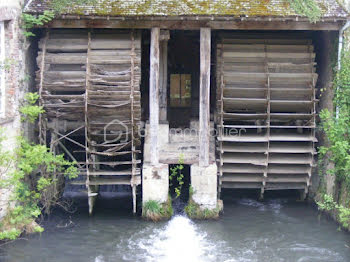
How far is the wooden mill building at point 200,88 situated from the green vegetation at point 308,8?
5.3 inches

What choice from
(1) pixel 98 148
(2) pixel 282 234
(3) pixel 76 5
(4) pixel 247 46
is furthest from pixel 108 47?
(2) pixel 282 234

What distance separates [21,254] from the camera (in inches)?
308

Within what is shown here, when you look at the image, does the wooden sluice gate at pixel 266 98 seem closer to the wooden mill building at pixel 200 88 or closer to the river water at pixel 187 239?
the wooden mill building at pixel 200 88

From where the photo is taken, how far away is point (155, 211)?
9406 millimetres

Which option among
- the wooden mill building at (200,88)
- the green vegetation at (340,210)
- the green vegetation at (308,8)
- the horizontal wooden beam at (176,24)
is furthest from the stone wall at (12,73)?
the green vegetation at (340,210)

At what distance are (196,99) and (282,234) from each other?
5.01 metres

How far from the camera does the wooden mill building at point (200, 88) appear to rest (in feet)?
30.1

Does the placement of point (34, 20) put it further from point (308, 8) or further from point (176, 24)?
point (308, 8)

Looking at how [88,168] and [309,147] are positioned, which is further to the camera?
[309,147]

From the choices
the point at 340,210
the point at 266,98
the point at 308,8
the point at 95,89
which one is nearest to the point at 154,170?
the point at 95,89

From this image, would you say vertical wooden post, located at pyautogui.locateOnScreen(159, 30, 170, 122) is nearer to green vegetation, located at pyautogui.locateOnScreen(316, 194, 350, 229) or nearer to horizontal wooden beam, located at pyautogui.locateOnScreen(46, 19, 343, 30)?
horizontal wooden beam, located at pyautogui.locateOnScreen(46, 19, 343, 30)

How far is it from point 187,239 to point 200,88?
3.03m

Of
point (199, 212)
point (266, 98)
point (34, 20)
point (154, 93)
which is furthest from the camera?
point (266, 98)

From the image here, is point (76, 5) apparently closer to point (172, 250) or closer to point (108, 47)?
point (108, 47)
